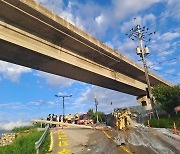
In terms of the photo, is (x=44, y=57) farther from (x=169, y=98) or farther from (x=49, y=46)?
(x=169, y=98)

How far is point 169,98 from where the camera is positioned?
3266 cm

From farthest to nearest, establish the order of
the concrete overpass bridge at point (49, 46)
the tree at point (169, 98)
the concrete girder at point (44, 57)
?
the tree at point (169, 98) < the concrete girder at point (44, 57) < the concrete overpass bridge at point (49, 46)

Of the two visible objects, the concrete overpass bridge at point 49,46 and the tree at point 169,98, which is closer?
the concrete overpass bridge at point 49,46

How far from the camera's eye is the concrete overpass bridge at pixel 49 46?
17016 mm

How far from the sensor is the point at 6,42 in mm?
17047

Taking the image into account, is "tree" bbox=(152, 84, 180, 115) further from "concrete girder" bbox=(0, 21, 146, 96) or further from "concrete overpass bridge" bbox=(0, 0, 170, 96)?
"concrete girder" bbox=(0, 21, 146, 96)

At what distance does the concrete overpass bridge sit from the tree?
7.43m

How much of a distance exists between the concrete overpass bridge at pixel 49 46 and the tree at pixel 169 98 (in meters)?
7.43

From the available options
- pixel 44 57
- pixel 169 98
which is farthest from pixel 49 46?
pixel 169 98

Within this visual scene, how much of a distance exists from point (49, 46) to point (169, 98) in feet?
65.4

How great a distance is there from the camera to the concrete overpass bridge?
17.0 meters

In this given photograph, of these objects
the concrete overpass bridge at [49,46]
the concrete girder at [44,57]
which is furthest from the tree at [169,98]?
the concrete girder at [44,57]

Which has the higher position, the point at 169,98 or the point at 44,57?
the point at 44,57

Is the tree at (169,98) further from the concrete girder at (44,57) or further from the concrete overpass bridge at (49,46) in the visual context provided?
the concrete girder at (44,57)
